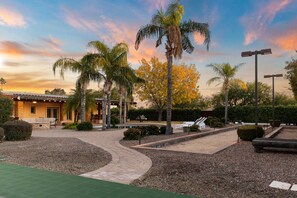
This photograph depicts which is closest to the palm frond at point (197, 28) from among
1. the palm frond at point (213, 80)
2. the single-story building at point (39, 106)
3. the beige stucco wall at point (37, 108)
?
the palm frond at point (213, 80)

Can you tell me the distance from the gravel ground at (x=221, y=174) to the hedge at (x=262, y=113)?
2888 cm

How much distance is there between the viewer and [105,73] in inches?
917

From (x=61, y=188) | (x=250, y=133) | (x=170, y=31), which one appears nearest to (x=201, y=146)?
(x=250, y=133)

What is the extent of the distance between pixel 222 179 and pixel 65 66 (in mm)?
20032

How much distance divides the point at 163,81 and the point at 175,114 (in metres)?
7.30

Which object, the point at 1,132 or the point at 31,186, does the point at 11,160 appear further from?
the point at 1,132

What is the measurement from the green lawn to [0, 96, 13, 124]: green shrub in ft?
40.7

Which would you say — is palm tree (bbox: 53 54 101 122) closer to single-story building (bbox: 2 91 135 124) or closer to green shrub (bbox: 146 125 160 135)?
single-story building (bbox: 2 91 135 124)

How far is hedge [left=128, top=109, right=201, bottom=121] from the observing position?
41.7 m

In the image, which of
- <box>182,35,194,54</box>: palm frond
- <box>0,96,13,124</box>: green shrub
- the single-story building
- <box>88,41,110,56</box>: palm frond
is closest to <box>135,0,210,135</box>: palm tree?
<box>182,35,194,54</box>: palm frond

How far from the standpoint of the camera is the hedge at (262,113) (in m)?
35.1

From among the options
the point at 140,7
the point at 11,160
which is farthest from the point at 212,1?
the point at 11,160

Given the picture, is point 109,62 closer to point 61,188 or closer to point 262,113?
point 61,188

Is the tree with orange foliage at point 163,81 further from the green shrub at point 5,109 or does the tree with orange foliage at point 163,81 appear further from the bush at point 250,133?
the bush at point 250,133
